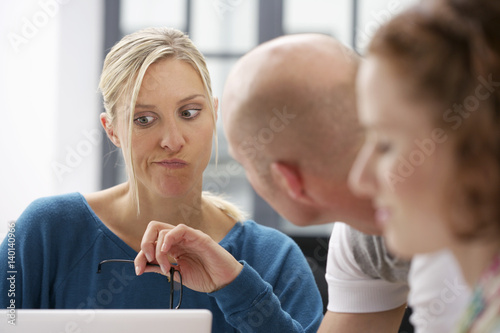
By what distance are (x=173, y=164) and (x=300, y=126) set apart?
26.2 inches

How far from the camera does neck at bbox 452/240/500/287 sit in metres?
0.52

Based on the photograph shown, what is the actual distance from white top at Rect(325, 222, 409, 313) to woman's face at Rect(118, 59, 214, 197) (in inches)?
18.3

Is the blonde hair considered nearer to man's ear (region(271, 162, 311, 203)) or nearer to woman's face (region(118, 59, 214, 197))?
woman's face (region(118, 59, 214, 197))

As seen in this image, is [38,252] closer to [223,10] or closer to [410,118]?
[410,118]

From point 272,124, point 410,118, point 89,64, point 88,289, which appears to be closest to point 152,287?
point 88,289

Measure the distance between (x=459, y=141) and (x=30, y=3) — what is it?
153 inches

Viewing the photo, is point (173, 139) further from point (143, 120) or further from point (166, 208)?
point (166, 208)

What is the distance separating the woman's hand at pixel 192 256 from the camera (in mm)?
1208

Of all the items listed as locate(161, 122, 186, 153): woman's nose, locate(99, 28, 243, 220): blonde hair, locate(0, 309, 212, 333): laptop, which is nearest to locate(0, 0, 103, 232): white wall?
locate(99, 28, 243, 220): blonde hair

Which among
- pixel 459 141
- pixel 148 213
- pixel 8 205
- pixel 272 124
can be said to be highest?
pixel 459 141

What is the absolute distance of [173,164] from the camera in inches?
57.4

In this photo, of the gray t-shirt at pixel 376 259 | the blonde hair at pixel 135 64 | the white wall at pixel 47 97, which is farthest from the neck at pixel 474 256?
the white wall at pixel 47 97

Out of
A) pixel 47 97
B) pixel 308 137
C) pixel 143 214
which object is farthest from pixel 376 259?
pixel 47 97

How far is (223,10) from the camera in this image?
4172mm
